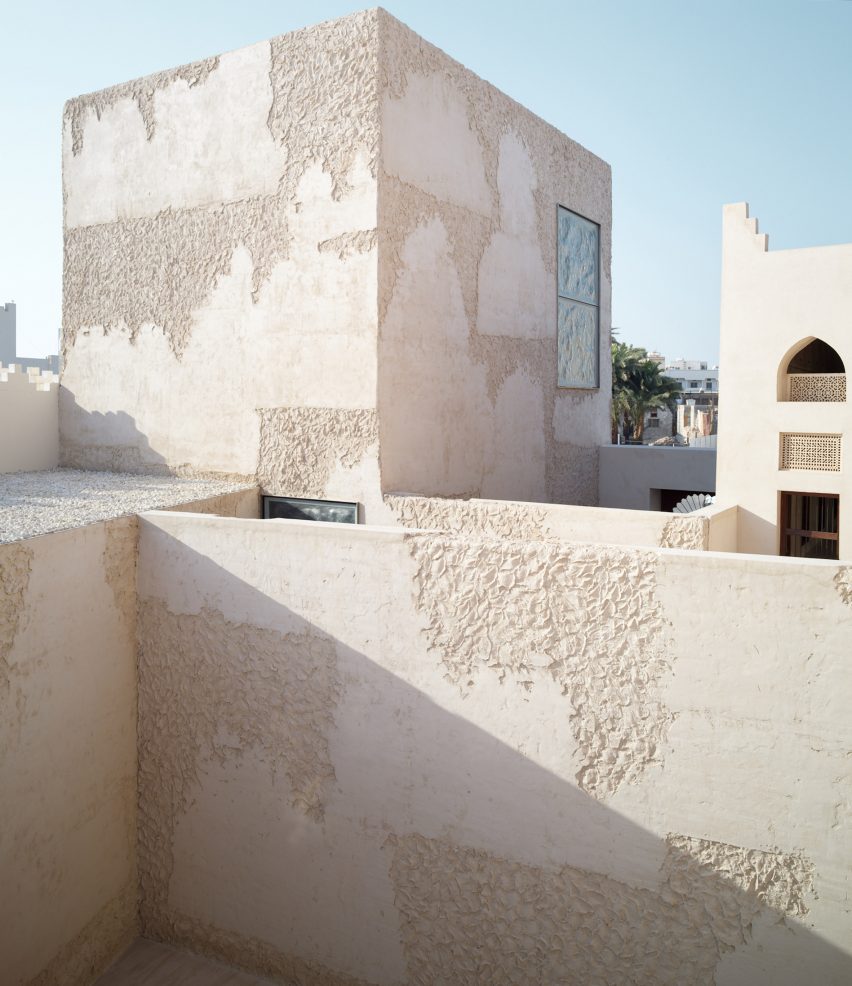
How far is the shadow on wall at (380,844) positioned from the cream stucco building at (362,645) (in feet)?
0.05

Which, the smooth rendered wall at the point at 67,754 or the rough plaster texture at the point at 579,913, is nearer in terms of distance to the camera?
the rough plaster texture at the point at 579,913

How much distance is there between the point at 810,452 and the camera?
19.2 ft

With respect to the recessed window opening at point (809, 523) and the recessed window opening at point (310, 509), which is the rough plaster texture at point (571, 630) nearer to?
the recessed window opening at point (310, 509)

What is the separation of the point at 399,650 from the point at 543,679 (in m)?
0.67

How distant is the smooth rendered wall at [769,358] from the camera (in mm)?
5586

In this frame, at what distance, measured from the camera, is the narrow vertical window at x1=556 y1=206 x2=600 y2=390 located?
8359mm

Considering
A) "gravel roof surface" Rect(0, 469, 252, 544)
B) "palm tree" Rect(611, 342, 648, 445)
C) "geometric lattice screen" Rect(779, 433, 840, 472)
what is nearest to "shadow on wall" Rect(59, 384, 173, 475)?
"gravel roof surface" Rect(0, 469, 252, 544)

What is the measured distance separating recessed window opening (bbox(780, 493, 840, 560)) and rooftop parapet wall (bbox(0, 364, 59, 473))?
610cm

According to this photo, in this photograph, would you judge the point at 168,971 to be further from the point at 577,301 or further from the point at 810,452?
the point at 577,301

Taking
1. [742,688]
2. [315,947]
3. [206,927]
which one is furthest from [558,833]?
[206,927]

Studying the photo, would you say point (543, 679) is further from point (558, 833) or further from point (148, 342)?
point (148, 342)

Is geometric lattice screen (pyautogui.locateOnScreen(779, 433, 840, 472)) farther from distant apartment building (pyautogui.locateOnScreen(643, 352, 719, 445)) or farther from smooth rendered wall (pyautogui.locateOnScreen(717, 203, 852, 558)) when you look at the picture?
distant apartment building (pyautogui.locateOnScreen(643, 352, 719, 445))

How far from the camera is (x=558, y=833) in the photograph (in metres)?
3.41

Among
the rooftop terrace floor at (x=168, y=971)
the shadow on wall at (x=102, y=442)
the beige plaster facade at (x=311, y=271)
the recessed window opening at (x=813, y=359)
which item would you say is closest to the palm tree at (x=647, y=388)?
the beige plaster facade at (x=311, y=271)
